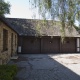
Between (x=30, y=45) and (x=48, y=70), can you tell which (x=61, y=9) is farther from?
(x=30, y=45)

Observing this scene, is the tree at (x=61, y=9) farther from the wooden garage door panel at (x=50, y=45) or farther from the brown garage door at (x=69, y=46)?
the brown garage door at (x=69, y=46)

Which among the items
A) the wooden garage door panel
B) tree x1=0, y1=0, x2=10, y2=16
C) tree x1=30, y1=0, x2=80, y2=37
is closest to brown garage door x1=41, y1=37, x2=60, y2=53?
the wooden garage door panel

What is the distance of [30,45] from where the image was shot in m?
25.5

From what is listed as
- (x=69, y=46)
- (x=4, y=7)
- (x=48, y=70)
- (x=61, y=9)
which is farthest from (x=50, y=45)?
(x=61, y=9)

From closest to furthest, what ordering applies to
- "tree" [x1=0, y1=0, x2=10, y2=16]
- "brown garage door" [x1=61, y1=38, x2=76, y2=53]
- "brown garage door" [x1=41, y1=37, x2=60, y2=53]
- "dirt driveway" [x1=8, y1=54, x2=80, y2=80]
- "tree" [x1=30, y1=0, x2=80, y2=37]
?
"tree" [x1=30, y1=0, x2=80, y2=37]
"dirt driveway" [x1=8, y1=54, x2=80, y2=80]
"brown garage door" [x1=41, y1=37, x2=60, y2=53]
"brown garage door" [x1=61, y1=38, x2=76, y2=53]
"tree" [x1=0, y1=0, x2=10, y2=16]

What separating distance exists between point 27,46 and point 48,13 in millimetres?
19610

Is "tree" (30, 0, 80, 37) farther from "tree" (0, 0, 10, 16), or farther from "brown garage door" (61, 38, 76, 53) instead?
"tree" (0, 0, 10, 16)

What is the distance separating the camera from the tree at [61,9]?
5.80 metres

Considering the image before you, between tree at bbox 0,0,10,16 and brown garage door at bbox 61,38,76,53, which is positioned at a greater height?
tree at bbox 0,0,10,16

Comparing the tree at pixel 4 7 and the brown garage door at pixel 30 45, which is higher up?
the tree at pixel 4 7

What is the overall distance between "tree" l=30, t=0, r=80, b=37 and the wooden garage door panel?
19464mm

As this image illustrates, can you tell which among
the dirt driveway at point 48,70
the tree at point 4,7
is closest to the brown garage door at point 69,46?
the dirt driveway at point 48,70

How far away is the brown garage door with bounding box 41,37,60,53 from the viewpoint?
25.8 metres

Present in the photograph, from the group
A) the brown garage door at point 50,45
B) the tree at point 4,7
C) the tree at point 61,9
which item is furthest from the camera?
the tree at point 4,7
